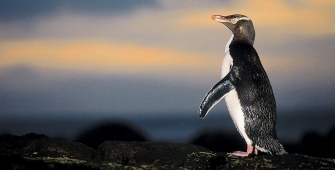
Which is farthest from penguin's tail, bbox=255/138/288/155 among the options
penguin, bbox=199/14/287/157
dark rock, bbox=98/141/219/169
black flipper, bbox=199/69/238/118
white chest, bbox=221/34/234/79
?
white chest, bbox=221/34/234/79

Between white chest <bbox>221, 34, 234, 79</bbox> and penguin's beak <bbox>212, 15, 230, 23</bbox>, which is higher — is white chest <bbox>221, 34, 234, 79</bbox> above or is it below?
below

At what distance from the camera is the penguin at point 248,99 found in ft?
33.7

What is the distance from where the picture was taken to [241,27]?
11070 millimetres

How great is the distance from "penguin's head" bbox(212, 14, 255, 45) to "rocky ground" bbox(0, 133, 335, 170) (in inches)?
101

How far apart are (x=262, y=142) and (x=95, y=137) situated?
8.96 meters

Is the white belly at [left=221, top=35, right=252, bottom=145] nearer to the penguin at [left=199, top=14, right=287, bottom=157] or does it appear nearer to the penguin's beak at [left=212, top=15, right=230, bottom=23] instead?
the penguin at [left=199, top=14, right=287, bottom=157]

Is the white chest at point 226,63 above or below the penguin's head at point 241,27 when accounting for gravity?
below

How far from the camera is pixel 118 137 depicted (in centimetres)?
1825

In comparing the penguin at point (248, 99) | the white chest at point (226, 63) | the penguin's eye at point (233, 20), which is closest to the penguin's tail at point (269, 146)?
the penguin at point (248, 99)

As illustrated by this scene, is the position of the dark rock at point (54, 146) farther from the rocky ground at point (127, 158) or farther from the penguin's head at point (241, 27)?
the penguin's head at point (241, 27)

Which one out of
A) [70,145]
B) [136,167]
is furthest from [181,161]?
[70,145]

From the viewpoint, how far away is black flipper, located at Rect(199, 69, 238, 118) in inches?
Answer: 412

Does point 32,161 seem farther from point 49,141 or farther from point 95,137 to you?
point 95,137

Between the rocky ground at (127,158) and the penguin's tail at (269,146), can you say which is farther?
the penguin's tail at (269,146)
